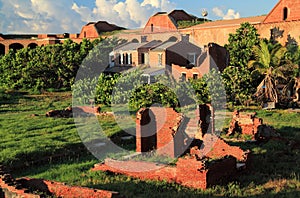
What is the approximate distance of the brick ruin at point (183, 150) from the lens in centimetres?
1211

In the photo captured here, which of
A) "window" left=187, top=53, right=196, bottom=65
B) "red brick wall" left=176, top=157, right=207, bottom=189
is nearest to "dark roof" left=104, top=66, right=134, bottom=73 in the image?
"window" left=187, top=53, right=196, bottom=65

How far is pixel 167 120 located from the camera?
16406 millimetres

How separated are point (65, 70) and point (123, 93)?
480 inches

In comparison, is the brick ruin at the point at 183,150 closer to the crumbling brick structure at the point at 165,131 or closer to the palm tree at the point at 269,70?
the crumbling brick structure at the point at 165,131

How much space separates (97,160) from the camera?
1608cm

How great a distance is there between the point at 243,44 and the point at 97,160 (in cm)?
2140

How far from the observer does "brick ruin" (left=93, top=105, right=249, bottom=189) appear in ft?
39.7

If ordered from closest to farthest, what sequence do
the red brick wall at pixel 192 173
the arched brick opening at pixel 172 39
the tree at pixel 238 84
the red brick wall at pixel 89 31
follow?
the red brick wall at pixel 192 173, the tree at pixel 238 84, the arched brick opening at pixel 172 39, the red brick wall at pixel 89 31

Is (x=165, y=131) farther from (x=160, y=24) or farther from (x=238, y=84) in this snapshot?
(x=160, y=24)

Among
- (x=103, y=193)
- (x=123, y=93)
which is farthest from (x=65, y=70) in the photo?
(x=103, y=193)

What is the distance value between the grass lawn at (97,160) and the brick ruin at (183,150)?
0.35m

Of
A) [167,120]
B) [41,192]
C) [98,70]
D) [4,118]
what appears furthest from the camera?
[98,70]

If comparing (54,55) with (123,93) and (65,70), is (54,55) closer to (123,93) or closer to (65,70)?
(65,70)

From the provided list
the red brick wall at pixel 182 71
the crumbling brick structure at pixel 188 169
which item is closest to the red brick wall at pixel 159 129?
the crumbling brick structure at pixel 188 169
